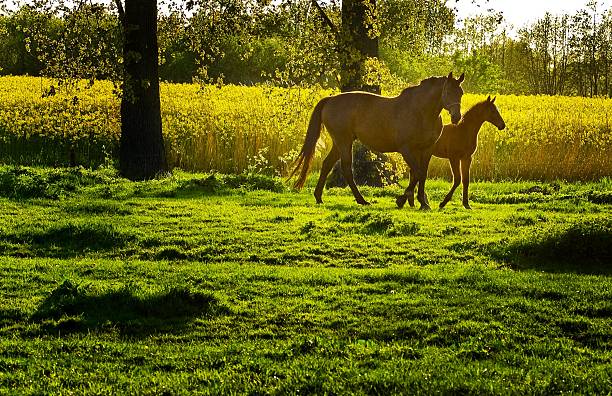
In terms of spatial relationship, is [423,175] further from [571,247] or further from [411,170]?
[571,247]

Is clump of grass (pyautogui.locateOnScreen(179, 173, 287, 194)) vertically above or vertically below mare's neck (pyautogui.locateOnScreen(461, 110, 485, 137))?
below

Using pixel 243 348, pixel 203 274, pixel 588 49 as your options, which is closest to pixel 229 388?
pixel 243 348

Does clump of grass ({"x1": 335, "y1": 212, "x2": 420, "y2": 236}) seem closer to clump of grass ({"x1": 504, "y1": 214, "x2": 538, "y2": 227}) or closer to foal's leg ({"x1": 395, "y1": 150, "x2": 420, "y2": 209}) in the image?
foal's leg ({"x1": 395, "y1": 150, "x2": 420, "y2": 209})

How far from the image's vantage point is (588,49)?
76.4 m

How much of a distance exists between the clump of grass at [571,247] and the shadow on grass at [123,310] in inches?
204

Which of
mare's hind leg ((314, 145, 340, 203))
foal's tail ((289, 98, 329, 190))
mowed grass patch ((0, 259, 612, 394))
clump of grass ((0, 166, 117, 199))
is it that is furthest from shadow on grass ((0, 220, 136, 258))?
mare's hind leg ((314, 145, 340, 203))

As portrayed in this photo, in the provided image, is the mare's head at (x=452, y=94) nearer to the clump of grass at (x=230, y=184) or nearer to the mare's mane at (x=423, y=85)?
the mare's mane at (x=423, y=85)

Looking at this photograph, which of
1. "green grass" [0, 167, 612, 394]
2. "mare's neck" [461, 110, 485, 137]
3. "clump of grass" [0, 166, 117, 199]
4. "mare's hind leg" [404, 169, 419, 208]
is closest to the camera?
"green grass" [0, 167, 612, 394]

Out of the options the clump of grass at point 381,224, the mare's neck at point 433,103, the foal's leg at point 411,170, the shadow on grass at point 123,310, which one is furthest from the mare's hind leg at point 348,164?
the shadow on grass at point 123,310

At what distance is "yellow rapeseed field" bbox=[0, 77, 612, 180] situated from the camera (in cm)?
2809

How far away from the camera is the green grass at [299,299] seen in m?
8.44

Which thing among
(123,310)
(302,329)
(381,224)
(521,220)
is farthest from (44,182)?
(302,329)

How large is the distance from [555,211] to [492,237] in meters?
4.18

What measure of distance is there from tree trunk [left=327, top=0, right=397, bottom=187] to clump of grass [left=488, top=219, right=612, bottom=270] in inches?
308
